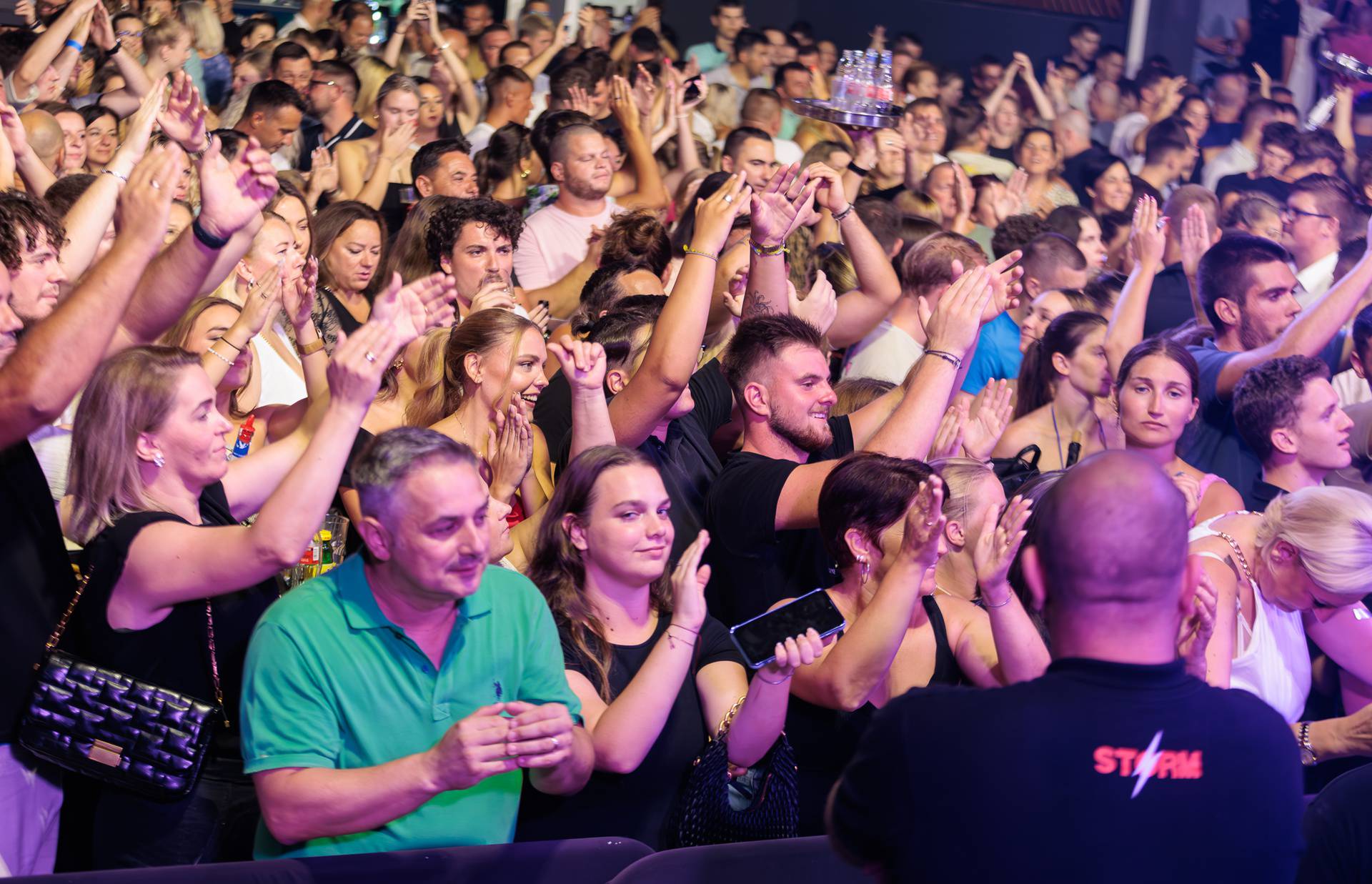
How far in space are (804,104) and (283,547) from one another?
3.85 metres

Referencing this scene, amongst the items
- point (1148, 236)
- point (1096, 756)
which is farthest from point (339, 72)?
point (1096, 756)

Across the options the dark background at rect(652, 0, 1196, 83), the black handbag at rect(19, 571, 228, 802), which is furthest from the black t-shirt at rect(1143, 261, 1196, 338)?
the dark background at rect(652, 0, 1196, 83)

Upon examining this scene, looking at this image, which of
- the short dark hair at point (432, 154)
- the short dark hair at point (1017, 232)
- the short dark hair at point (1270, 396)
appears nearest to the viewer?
the short dark hair at point (1270, 396)

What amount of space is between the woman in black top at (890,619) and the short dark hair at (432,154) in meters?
3.01

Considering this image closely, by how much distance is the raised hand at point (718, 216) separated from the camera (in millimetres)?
3295

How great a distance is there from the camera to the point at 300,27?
8.35 m

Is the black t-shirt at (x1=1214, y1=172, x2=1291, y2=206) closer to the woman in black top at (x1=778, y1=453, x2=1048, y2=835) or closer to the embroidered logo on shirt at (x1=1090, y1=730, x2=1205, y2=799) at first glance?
the woman in black top at (x1=778, y1=453, x2=1048, y2=835)

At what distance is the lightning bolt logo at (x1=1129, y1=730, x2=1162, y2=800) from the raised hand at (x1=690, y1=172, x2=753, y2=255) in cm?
190

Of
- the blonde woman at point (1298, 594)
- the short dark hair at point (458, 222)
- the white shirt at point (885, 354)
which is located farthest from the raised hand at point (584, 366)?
the white shirt at point (885, 354)

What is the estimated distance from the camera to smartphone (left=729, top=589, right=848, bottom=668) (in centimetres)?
248

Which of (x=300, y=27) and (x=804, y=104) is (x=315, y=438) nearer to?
(x=804, y=104)

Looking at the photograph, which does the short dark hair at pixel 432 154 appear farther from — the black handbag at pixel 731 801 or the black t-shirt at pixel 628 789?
the black handbag at pixel 731 801

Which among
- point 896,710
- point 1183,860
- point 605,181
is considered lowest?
point 605,181

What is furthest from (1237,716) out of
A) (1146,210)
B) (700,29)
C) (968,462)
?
(700,29)
